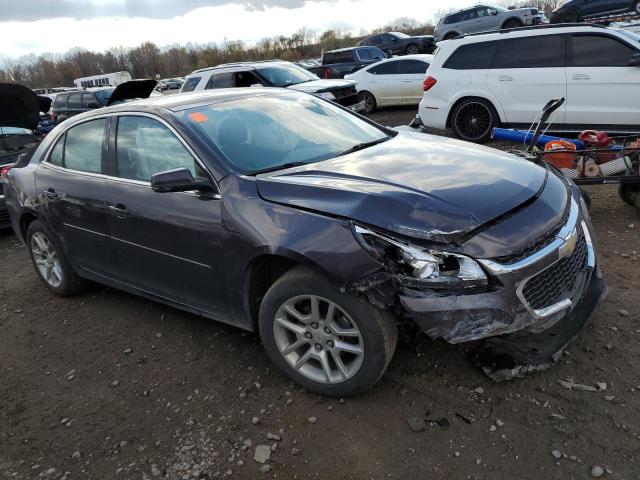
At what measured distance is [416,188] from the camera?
9.00 feet

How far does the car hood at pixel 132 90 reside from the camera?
6.89 meters

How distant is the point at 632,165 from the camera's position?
4824 mm

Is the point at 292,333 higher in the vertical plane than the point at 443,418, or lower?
higher

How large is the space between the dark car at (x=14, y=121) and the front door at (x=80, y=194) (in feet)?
9.12

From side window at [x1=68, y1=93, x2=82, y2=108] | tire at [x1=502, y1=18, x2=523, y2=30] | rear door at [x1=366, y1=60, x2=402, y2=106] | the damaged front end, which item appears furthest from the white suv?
tire at [x1=502, y1=18, x2=523, y2=30]

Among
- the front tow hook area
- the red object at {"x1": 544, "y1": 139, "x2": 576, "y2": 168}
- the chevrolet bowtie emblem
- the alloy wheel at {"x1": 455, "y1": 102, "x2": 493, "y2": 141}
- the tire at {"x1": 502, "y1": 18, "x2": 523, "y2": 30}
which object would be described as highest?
the tire at {"x1": 502, "y1": 18, "x2": 523, "y2": 30}

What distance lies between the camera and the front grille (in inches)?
99.7

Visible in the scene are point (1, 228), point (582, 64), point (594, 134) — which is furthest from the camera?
point (582, 64)

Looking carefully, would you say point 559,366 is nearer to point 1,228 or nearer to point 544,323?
point 544,323

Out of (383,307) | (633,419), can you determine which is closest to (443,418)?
(383,307)

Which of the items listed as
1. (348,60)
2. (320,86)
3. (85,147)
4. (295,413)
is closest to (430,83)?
(320,86)

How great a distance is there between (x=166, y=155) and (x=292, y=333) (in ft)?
4.74

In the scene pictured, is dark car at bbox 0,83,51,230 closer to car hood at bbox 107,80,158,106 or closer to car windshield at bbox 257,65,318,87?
car hood at bbox 107,80,158,106

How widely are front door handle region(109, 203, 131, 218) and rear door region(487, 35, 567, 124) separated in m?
6.58
